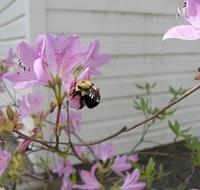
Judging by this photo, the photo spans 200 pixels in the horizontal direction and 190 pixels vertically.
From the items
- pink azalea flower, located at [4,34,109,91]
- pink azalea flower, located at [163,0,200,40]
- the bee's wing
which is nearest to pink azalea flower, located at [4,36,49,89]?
pink azalea flower, located at [4,34,109,91]

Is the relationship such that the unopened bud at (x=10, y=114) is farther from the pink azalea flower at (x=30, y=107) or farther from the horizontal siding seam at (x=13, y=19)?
the horizontal siding seam at (x=13, y=19)

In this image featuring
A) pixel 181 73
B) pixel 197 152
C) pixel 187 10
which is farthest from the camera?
pixel 181 73

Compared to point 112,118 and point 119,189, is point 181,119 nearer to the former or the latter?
point 112,118

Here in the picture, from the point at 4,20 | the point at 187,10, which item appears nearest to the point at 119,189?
the point at 187,10

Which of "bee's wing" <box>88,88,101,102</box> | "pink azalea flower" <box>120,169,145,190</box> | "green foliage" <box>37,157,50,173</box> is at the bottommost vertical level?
"green foliage" <box>37,157,50,173</box>

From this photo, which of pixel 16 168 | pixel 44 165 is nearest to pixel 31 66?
pixel 16 168

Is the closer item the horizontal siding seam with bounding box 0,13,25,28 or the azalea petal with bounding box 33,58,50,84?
the azalea petal with bounding box 33,58,50,84

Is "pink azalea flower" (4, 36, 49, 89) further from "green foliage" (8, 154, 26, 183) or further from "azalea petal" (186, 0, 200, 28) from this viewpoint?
"green foliage" (8, 154, 26, 183)

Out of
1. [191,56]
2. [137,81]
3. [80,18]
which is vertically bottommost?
[137,81]
